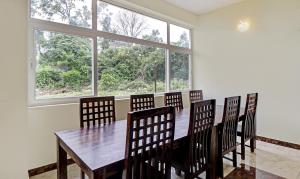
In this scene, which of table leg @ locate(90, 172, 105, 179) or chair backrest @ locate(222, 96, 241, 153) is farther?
chair backrest @ locate(222, 96, 241, 153)

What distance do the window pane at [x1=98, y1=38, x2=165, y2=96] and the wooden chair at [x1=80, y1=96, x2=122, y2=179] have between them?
80cm

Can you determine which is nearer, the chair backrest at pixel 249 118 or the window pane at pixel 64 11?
the window pane at pixel 64 11

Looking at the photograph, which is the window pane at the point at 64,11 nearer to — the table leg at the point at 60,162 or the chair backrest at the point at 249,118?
the table leg at the point at 60,162

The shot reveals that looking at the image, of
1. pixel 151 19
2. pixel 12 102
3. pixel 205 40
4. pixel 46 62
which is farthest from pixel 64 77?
pixel 205 40

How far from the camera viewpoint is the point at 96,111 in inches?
90.2

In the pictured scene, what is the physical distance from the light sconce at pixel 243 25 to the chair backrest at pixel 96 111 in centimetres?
318

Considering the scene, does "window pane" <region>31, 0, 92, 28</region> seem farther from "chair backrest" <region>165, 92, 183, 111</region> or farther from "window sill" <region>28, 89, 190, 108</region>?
"chair backrest" <region>165, 92, 183, 111</region>

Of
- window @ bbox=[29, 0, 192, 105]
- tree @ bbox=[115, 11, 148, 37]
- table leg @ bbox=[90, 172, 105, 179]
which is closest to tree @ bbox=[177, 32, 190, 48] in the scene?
window @ bbox=[29, 0, 192, 105]

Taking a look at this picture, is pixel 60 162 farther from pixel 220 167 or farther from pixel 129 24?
pixel 129 24

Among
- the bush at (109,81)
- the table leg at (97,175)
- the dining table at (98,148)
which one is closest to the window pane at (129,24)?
the bush at (109,81)

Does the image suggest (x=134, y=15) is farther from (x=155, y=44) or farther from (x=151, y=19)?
(x=155, y=44)

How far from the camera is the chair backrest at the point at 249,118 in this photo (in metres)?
2.77

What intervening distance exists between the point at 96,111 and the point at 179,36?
10.3ft

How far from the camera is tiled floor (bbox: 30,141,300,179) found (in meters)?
2.44
